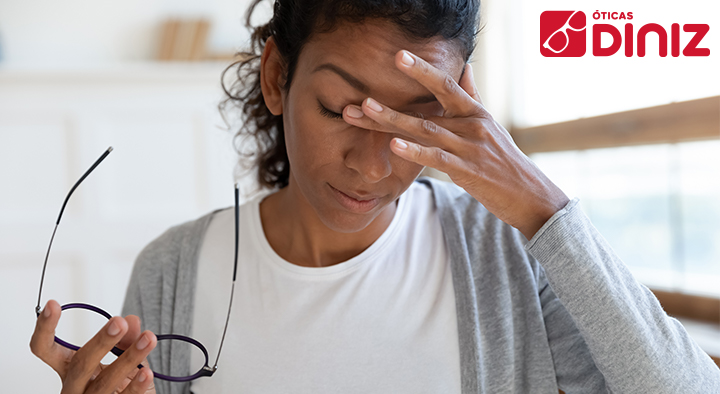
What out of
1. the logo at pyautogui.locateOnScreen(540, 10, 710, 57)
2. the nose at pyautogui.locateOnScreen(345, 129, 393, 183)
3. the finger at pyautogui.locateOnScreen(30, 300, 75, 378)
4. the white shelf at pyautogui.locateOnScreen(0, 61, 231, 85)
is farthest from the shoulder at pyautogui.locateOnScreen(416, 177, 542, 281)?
the white shelf at pyautogui.locateOnScreen(0, 61, 231, 85)

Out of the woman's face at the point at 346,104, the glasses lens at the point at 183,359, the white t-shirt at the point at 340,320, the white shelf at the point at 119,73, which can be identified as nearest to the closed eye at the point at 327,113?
the woman's face at the point at 346,104

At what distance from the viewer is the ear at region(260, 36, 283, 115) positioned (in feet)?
3.60

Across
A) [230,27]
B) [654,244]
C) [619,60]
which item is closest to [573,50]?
[619,60]

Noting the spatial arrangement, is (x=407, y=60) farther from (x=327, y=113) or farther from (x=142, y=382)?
(x=142, y=382)

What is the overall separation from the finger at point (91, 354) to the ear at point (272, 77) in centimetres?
51

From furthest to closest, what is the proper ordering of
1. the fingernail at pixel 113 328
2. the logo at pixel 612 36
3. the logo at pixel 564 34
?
the logo at pixel 564 34 < the logo at pixel 612 36 < the fingernail at pixel 113 328

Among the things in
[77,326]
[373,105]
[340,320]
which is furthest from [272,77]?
[77,326]

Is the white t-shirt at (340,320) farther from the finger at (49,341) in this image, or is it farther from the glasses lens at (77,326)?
the glasses lens at (77,326)

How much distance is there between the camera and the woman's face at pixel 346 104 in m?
0.88

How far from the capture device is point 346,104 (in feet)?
2.93

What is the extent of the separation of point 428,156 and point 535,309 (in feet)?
1.36

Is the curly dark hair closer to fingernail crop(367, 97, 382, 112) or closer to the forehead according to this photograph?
the forehead

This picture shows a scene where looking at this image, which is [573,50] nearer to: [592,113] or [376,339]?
[592,113]

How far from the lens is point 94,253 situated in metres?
2.74
